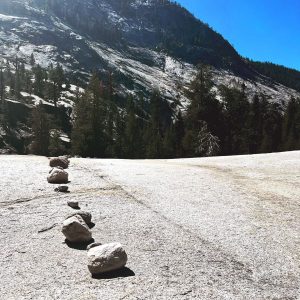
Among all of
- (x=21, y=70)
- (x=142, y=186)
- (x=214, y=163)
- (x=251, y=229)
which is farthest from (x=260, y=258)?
(x=21, y=70)

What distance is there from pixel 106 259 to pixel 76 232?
3.75 ft

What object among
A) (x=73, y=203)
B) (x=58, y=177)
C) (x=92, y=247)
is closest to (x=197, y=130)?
(x=58, y=177)

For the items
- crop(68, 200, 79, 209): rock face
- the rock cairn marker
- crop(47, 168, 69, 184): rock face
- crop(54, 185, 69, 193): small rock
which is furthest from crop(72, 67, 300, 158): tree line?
the rock cairn marker

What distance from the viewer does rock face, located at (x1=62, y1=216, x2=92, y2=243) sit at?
5957 millimetres

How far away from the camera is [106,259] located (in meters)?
4.98

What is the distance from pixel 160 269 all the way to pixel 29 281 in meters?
1.67

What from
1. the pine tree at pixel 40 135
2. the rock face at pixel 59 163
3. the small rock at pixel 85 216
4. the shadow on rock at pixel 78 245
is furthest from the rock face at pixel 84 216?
the pine tree at pixel 40 135

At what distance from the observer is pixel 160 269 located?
5.17 metres

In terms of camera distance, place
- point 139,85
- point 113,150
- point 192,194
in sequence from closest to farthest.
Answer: point 192,194 < point 113,150 < point 139,85

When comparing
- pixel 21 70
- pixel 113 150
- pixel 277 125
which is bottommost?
pixel 113 150

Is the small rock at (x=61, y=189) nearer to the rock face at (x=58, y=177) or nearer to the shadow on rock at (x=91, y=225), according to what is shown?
the rock face at (x=58, y=177)

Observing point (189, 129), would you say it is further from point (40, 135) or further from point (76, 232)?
point (76, 232)

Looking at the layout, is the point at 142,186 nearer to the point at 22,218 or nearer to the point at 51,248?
the point at 22,218

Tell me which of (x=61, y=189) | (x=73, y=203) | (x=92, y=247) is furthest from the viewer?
(x=61, y=189)
